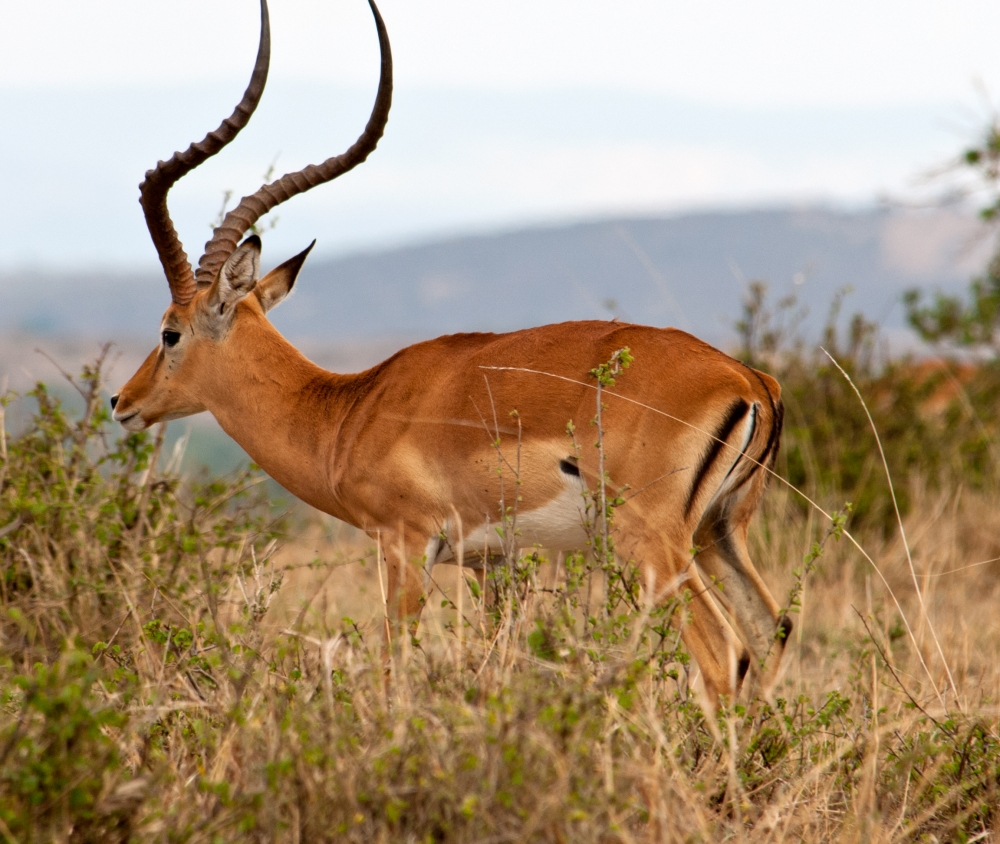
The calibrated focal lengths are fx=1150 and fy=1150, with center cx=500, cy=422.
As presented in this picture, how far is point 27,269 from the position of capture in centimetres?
14000

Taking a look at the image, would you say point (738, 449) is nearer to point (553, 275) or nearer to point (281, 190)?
point (281, 190)

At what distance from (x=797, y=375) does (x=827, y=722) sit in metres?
5.59

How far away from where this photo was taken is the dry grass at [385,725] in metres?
2.57

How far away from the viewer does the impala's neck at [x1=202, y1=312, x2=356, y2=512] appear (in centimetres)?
499

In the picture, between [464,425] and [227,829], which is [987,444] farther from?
[227,829]

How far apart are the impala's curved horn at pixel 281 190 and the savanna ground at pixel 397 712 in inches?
31.8

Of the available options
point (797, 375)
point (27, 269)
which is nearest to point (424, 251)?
point (27, 269)

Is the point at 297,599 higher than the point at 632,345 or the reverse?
the reverse

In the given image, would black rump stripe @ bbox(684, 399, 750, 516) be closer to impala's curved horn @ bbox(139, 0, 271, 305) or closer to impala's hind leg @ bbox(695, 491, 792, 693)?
impala's hind leg @ bbox(695, 491, 792, 693)

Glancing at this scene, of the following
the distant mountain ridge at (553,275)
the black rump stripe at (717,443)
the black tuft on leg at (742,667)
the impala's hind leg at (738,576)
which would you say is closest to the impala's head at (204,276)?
the black rump stripe at (717,443)

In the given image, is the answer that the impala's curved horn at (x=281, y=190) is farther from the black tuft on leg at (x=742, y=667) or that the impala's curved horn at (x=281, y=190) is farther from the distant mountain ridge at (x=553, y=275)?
the distant mountain ridge at (x=553, y=275)

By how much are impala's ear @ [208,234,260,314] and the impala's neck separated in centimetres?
13

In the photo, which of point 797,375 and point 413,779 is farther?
point 797,375

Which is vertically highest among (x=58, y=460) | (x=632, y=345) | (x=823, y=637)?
(x=632, y=345)
